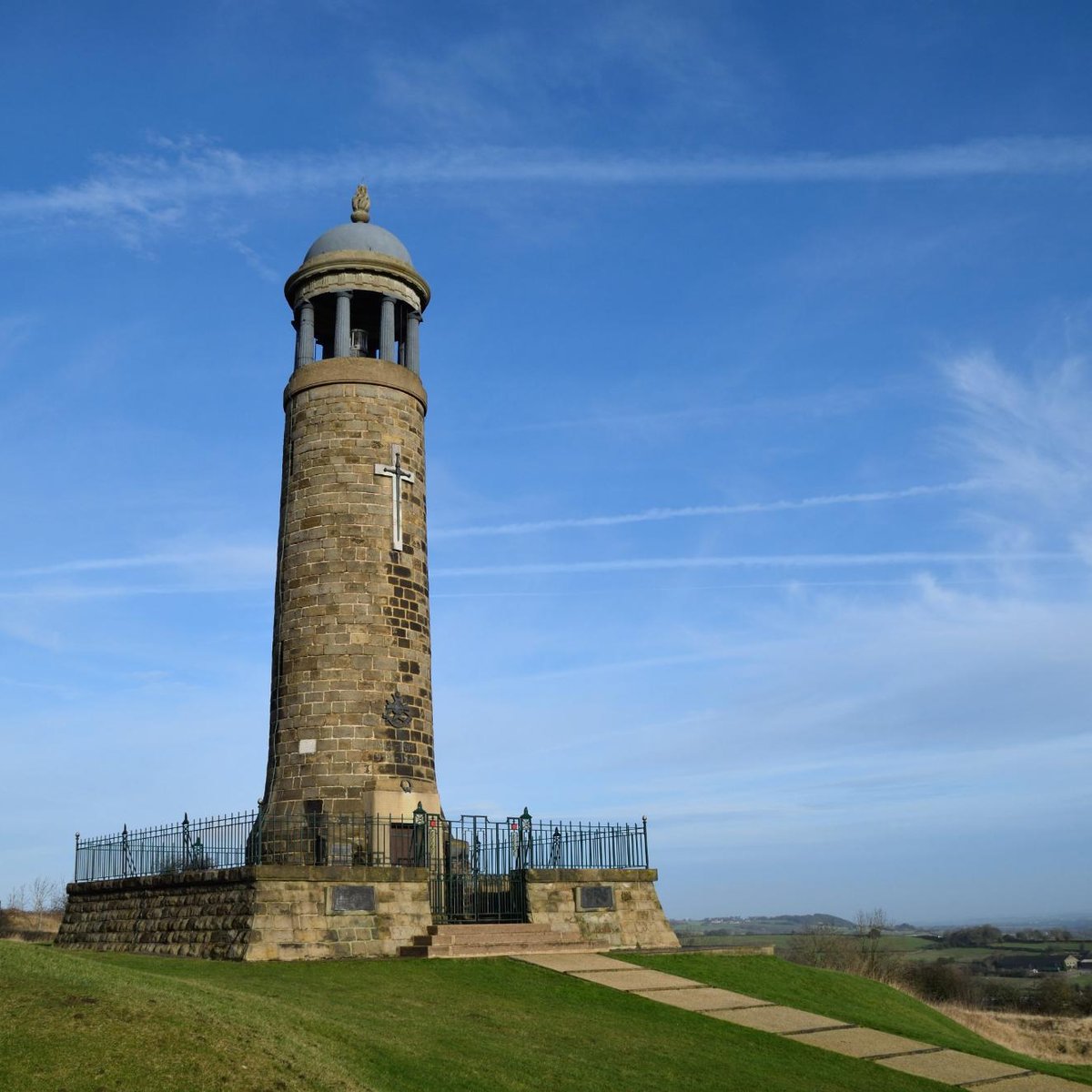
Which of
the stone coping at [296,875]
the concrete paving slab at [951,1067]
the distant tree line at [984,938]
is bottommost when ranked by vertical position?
the distant tree line at [984,938]

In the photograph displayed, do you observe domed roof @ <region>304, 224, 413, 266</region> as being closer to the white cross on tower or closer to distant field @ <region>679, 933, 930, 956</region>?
the white cross on tower

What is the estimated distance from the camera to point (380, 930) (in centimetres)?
1930

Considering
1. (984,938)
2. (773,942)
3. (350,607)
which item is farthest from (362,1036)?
(984,938)

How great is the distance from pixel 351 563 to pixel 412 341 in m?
6.20

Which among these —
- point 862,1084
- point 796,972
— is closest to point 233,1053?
point 862,1084

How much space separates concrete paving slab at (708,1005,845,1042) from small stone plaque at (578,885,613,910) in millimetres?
5244

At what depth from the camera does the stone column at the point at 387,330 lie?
1033 inches

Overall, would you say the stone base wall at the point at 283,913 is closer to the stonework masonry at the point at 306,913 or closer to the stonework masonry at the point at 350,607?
the stonework masonry at the point at 306,913

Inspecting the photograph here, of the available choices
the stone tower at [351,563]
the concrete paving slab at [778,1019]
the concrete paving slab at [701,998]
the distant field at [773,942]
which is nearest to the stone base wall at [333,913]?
the stone tower at [351,563]

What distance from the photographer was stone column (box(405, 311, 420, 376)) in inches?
1057

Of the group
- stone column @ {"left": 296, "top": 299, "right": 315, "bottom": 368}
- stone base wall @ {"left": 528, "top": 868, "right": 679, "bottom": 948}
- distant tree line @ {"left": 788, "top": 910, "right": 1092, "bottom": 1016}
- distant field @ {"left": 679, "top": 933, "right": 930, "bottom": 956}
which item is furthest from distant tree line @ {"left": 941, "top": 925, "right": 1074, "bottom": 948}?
stone column @ {"left": 296, "top": 299, "right": 315, "bottom": 368}

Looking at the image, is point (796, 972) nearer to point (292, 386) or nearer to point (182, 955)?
point (182, 955)

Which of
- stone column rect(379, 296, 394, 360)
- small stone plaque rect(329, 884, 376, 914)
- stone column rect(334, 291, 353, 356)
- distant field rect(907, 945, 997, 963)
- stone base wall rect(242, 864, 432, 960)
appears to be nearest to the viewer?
stone base wall rect(242, 864, 432, 960)

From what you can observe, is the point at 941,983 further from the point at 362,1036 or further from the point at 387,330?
the point at 362,1036
